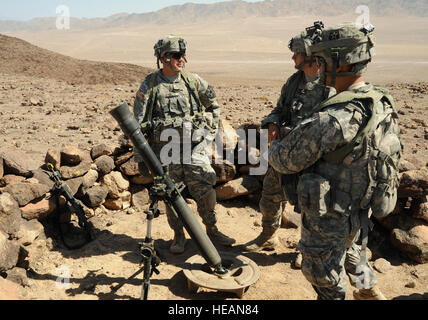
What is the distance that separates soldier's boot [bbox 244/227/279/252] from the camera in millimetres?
5321

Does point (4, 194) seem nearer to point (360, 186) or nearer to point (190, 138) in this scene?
point (190, 138)

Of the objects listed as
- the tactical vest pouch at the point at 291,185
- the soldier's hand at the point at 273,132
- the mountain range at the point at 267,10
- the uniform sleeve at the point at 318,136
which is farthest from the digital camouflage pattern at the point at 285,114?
the mountain range at the point at 267,10

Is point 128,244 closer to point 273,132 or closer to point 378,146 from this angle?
point 273,132

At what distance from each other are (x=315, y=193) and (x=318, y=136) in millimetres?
491

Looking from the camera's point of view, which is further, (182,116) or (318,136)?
(182,116)

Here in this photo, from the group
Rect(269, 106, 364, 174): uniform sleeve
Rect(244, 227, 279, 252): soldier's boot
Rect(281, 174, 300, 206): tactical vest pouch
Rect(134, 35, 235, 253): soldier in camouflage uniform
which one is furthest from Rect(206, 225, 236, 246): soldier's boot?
Rect(269, 106, 364, 174): uniform sleeve

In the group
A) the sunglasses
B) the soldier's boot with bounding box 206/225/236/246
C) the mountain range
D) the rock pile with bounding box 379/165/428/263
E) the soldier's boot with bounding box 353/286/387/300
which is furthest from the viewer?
the mountain range

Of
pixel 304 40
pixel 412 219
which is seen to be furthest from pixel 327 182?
pixel 412 219

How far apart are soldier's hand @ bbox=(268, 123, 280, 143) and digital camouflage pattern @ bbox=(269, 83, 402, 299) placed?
2.30 feet

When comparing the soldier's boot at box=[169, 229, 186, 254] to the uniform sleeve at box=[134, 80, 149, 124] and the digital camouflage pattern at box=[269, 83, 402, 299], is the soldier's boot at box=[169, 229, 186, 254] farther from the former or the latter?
the digital camouflage pattern at box=[269, 83, 402, 299]

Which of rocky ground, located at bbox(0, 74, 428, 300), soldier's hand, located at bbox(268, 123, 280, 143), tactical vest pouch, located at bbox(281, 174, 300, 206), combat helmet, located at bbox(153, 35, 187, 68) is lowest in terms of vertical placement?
rocky ground, located at bbox(0, 74, 428, 300)

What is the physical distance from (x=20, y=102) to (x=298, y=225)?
344 inches

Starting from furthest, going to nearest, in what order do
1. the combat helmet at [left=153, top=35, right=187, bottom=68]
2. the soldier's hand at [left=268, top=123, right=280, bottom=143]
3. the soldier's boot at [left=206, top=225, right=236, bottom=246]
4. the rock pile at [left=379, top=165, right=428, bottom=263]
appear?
the soldier's boot at [left=206, top=225, right=236, bottom=246]
the rock pile at [left=379, top=165, right=428, bottom=263]
the combat helmet at [left=153, top=35, right=187, bottom=68]
the soldier's hand at [left=268, top=123, right=280, bottom=143]

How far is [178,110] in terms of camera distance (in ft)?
16.3
